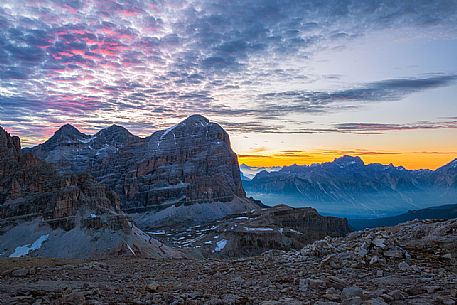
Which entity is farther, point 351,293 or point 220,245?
point 220,245

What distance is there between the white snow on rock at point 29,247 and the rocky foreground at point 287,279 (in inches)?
5784

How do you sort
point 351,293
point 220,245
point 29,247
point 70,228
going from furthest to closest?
point 220,245, point 70,228, point 29,247, point 351,293

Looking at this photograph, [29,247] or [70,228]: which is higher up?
[70,228]

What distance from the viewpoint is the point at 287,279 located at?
18234 mm

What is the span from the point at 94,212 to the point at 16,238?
104ft

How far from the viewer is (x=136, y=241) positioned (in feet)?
517

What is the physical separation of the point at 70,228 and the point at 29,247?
16536 mm

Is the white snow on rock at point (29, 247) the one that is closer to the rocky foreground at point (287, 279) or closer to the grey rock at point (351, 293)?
the rocky foreground at point (287, 279)

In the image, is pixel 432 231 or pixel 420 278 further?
pixel 432 231

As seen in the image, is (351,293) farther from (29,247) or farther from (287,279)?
(29,247)

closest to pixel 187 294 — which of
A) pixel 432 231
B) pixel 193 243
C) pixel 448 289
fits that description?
pixel 448 289

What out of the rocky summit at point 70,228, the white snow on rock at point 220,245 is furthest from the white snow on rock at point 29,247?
the white snow on rock at point 220,245

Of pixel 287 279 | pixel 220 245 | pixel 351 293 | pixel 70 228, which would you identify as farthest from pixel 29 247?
pixel 351 293

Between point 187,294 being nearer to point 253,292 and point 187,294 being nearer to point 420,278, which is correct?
point 253,292
